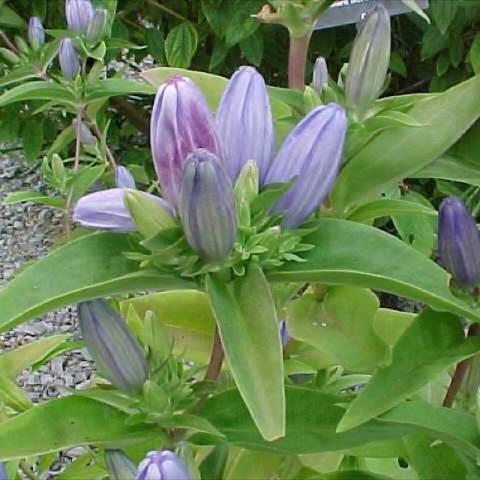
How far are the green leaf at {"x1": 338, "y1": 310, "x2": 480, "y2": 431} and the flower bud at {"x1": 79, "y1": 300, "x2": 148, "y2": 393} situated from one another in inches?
4.6

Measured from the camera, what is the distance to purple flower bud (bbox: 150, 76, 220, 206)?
0.45m

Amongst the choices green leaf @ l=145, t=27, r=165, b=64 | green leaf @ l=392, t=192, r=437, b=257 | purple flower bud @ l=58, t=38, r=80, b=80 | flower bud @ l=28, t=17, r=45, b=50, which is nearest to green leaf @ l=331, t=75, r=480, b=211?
green leaf @ l=392, t=192, r=437, b=257

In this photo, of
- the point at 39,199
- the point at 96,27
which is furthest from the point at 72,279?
the point at 96,27

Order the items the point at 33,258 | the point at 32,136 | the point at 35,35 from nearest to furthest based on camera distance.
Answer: the point at 35,35 → the point at 32,136 → the point at 33,258

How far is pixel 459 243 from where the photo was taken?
1.72 ft

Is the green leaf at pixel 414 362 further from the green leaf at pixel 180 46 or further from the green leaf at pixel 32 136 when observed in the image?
the green leaf at pixel 32 136

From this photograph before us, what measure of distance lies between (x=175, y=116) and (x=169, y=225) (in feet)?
0.18

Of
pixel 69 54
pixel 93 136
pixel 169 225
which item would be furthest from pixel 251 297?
pixel 93 136

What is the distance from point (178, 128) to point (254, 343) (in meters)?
0.11

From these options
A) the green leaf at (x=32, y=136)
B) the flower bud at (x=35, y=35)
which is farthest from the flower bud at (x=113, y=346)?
the green leaf at (x=32, y=136)

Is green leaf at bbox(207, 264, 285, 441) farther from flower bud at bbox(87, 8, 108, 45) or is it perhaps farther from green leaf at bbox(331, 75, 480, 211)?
flower bud at bbox(87, 8, 108, 45)

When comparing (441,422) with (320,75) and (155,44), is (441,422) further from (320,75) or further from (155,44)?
(155,44)

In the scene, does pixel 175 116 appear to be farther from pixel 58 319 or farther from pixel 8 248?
pixel 8 248

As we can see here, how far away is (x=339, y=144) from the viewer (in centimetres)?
48
